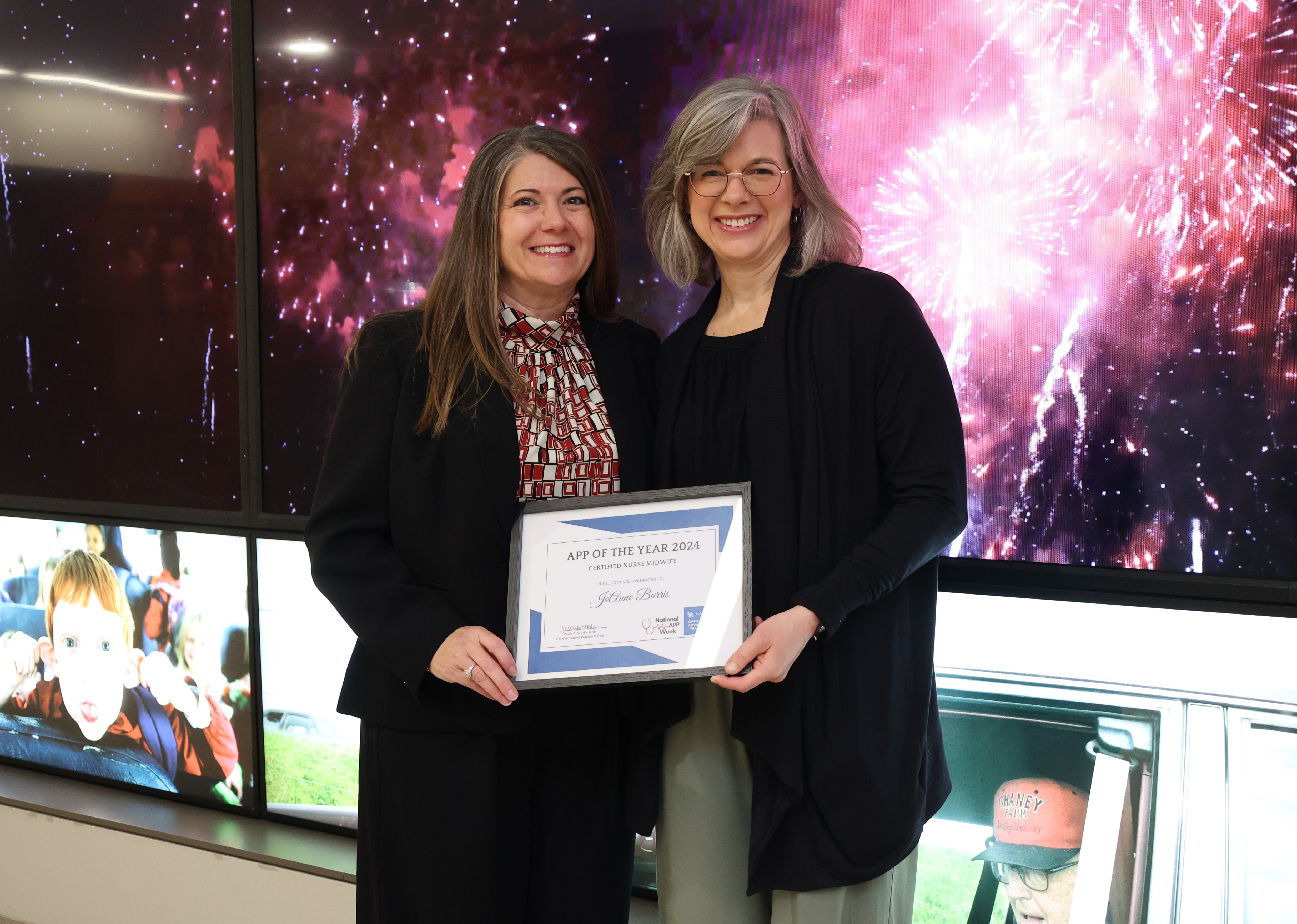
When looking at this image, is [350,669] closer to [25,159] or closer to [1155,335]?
[1155,335]

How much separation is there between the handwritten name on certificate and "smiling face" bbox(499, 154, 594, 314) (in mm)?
479

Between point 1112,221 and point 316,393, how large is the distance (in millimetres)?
1943

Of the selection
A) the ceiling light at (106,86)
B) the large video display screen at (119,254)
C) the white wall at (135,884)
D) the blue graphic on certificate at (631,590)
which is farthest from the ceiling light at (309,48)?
the white wall at (135,884)

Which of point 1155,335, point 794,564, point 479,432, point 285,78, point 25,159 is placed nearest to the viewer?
point 794,564

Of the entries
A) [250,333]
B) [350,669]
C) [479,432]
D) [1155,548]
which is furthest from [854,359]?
[250,333]

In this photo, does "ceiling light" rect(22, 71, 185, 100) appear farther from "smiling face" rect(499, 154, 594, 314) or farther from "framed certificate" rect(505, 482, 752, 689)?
"framed certificate" rect(505, 482, 752, 689)

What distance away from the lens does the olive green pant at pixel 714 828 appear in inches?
56.1

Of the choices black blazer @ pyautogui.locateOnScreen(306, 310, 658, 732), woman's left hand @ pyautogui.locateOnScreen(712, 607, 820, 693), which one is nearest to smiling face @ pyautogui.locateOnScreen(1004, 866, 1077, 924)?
woman's left hand @ pyautogui.locateOnScreen(712, 607, 820, 693)

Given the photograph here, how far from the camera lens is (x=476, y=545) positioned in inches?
58.3

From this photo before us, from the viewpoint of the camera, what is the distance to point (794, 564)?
1352 millimetres

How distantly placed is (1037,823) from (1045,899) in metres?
0.15

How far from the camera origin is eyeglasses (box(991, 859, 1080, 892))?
1829 mm

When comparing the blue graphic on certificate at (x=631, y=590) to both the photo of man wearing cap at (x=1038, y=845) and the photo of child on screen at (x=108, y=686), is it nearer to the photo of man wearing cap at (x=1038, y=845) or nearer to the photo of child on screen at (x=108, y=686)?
the photo of man wearing cap at (x=1038, y=845)

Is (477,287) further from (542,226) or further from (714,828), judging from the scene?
(714,828)
